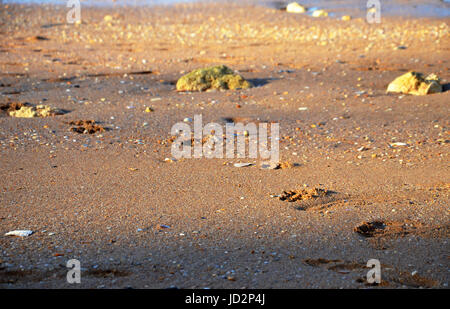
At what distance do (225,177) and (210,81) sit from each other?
331 centimetres

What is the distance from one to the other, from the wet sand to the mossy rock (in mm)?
277

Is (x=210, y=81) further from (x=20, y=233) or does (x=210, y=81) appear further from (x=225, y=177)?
(x=20, y=233)

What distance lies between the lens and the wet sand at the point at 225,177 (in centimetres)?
306

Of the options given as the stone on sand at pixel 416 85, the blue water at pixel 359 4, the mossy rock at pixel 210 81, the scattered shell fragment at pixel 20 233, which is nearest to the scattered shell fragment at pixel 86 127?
the mossy rock at pixel 210 81

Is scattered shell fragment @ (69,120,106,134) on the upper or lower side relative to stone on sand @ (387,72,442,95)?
lower

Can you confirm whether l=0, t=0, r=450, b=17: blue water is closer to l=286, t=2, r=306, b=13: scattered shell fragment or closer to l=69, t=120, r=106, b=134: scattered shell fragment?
l=286, t=2, r=306, b=13: scattered shell fragment

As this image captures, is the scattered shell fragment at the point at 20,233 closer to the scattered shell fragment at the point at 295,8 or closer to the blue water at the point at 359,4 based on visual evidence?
the scattered shell fragment at the point at 295,8

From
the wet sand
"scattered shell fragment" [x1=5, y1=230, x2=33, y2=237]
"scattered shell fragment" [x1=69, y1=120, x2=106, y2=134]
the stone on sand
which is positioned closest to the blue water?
the wet sand

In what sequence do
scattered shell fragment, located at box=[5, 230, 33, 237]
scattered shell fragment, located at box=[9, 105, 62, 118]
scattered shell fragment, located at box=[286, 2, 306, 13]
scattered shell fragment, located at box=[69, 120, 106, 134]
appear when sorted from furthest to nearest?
scattered shell fragment, located at box=[286, 2, 306, 13] < scattered shell fragment, located at box=[9, 105, 62, 118] < scattered shell fragment, located at box=[69, 120, 106, 134] < scattered shell fragment, located at box=[5, 230, 33, 237]

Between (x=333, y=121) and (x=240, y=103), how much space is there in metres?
1.33

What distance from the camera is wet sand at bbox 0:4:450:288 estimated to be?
3.06 metres

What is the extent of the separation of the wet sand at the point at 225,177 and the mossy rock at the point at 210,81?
A: 277 mm

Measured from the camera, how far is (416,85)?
23.4 feet

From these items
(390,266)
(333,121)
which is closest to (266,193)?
(390,266)
